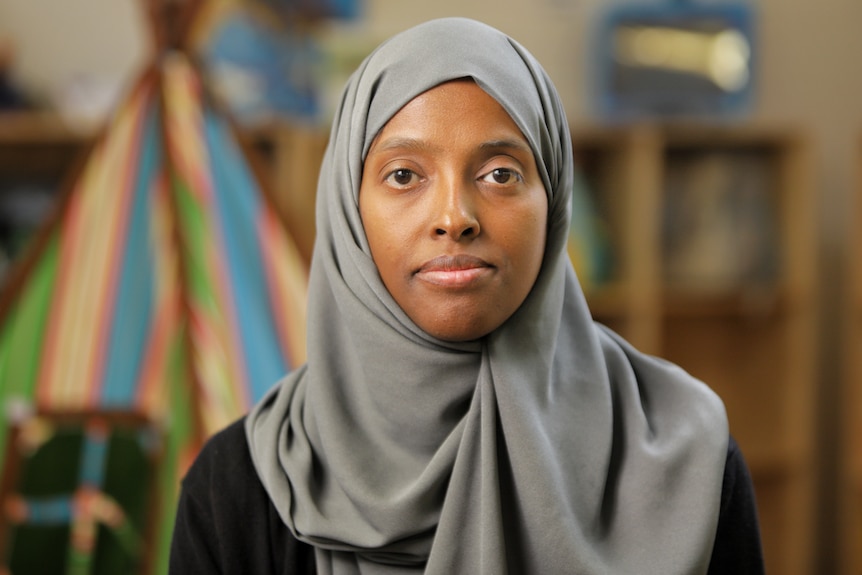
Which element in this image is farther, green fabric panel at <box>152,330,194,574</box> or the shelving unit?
the shelving unit

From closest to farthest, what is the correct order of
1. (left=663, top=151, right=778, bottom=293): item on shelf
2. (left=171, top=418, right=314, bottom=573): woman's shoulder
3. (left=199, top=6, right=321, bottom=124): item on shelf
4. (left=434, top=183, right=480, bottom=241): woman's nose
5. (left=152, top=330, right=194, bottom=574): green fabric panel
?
1. (left=434, top=183, right=480, bottom=241): woman's nose
2. (left=171, top=418, right=314, bottom=573): woman's shoulder
3. (left=152, top=330, right=194, bottom=574): green fabric panel
4. (left=199, top=6, right=321, bottom=124): item on shelf
5. (left=663, top=151, right=778, bottom=293): item on shelf

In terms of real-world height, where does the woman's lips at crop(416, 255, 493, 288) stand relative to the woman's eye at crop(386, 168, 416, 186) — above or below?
below

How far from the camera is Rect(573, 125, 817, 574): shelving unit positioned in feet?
7.72

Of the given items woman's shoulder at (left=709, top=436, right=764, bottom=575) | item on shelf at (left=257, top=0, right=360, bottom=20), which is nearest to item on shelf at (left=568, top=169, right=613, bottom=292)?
item on shelf at (left=257, top=0, right=360, bottom=20)

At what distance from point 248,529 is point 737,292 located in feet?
6.30

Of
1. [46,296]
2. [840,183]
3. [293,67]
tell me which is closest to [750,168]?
[840,183]

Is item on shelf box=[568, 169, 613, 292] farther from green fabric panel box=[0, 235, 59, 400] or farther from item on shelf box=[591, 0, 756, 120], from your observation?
green fabric panel box=[0, 235, 59, 400]

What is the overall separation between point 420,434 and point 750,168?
193 cm

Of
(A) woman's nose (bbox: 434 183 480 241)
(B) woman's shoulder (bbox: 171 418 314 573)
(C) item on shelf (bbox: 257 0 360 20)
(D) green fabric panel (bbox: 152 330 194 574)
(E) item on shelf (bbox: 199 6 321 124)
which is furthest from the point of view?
(C) item on shelf (bbox: 257 0 360 20)

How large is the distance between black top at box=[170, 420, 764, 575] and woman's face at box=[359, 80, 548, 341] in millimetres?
253

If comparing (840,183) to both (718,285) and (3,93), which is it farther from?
(3,93)

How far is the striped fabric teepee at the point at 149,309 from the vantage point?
160 cm

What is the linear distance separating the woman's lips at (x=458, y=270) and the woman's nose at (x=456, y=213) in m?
0.02

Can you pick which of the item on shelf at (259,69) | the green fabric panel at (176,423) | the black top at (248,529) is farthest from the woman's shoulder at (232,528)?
the item on shelf at (259,69)
